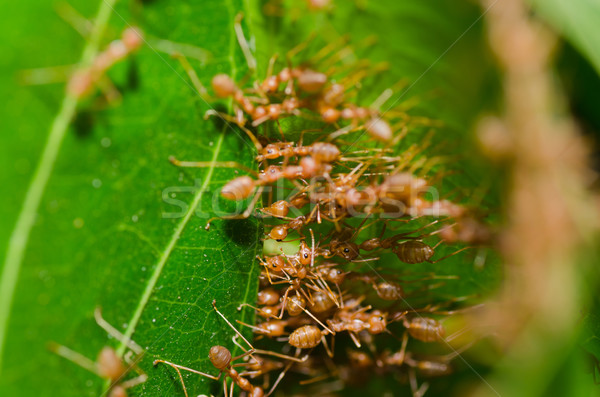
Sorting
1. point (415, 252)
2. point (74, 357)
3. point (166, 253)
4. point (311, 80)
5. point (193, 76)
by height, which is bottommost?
point (74, 357)

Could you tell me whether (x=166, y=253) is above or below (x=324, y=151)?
below

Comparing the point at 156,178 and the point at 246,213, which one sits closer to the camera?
the point at 156,178

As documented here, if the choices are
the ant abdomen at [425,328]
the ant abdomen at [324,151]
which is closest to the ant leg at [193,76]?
the ant abdomen at [324,151]

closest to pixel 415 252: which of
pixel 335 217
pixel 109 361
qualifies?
pixel 335 217

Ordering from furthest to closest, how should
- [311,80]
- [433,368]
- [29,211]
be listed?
[433,368]
[311,80]
[29,211]

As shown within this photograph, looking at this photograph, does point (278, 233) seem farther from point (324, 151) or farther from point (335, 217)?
point (324, 151)

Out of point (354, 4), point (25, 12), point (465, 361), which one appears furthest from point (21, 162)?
point (465, 361)
